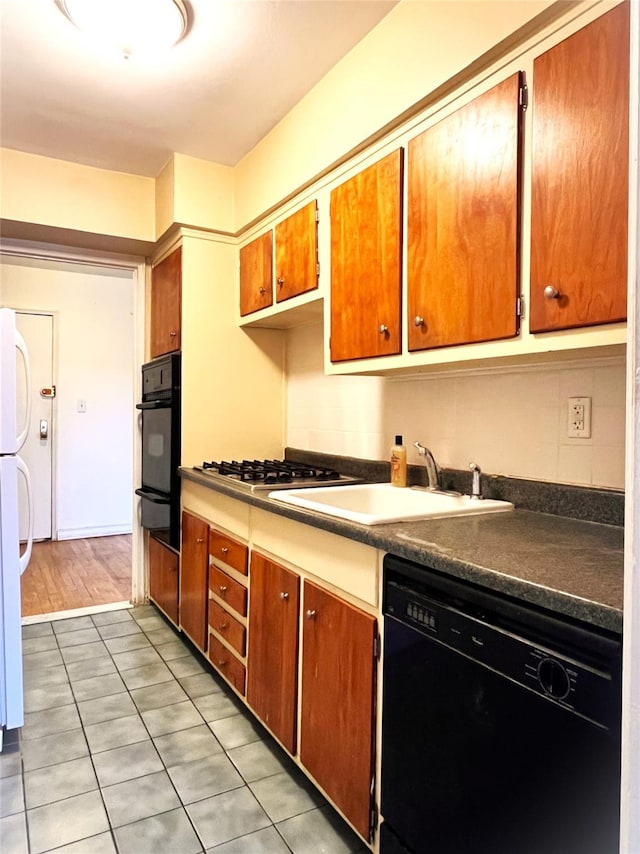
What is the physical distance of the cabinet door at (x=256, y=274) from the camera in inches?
103

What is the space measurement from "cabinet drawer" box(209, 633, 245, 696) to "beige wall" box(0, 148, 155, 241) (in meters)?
2.18

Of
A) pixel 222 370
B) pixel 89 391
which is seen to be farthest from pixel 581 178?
pixel 89 391

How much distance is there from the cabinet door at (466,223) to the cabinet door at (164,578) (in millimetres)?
1950

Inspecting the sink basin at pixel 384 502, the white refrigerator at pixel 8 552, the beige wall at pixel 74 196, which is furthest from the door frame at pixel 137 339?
the sink basin at pixel 384 502

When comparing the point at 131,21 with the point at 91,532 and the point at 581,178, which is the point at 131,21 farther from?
the point at 91,532

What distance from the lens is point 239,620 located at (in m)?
2.14

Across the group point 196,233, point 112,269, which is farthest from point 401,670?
point 112,269

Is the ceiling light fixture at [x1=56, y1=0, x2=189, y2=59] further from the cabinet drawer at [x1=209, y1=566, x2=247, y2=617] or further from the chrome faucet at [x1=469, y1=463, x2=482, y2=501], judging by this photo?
the cabinet drawer at [x1=209, y1=566, x2=247, y2=617]

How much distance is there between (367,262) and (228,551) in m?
1.26

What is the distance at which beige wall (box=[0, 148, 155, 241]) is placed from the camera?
2.73 metres

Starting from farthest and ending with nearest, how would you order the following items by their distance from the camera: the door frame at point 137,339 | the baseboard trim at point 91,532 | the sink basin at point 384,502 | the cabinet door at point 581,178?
the baseboard trim at point 91,532 < the door frame at point 137,339 < the sink basin at point 384,502 < the cabinet door at point 581,178

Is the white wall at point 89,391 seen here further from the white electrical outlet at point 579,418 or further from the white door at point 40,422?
the white electrical outlet at point 579,418

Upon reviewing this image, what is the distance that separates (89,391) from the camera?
514 centimetres

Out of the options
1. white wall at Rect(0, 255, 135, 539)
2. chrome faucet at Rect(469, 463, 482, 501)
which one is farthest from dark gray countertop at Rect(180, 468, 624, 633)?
white wall at Rect(0, 255, 135, 539)
